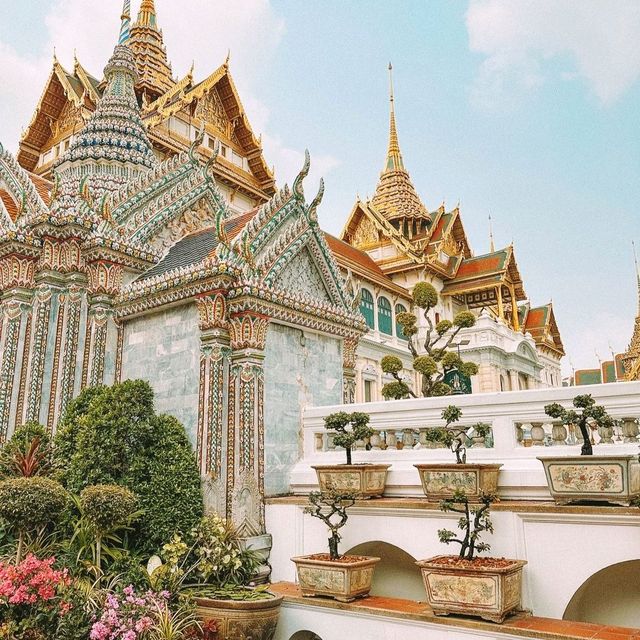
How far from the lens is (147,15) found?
1208 inches

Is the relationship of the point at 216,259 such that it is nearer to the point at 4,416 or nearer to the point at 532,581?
the point at 4,416

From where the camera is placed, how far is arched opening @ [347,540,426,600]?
671 cm

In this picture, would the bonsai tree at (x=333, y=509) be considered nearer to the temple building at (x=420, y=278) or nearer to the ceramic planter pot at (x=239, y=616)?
the ceramic planter pot at (x=239, y=616)

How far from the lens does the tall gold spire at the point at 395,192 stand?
1442 inches

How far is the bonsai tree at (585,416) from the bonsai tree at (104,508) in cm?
403

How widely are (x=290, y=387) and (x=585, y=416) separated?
3.73m

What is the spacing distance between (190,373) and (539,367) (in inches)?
1230

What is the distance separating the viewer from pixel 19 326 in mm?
8383

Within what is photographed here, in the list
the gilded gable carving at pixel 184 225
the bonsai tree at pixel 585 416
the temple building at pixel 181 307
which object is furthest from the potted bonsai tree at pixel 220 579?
the gilded gable carving at pixel 184 225

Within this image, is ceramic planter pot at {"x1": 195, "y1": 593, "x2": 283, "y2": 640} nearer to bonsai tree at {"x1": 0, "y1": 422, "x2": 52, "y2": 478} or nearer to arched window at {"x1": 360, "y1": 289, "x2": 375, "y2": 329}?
bonsai tree at {"x1": 0, "y1": 422, "x2": 52, "y2": 478}

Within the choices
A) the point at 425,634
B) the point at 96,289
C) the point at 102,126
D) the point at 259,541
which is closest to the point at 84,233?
the point at 96,289

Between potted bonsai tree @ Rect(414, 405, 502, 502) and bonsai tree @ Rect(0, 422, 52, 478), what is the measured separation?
4.38 meters

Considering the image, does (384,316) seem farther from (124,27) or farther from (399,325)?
(124,27)

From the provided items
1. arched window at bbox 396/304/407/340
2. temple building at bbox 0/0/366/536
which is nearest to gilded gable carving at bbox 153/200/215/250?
temple building at bbox 0/0/366/536
